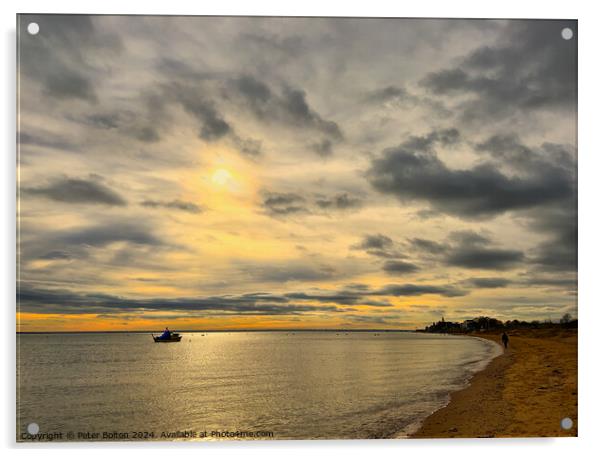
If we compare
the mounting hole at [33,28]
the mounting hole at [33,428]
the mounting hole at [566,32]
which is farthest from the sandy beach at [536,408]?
the mounting hole at [33,28]

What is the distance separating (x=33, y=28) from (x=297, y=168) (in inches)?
149

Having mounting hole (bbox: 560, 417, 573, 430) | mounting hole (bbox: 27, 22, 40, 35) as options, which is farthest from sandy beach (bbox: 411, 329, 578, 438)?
mounting hole (bbox: 27, 22, 40, 35)

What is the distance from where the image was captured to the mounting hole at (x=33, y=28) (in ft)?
21.2

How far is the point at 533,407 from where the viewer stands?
6.96 metres

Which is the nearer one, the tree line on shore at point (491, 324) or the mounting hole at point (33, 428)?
the mounting hole at point (33, 428)

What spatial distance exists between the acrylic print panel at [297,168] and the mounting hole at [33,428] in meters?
0.01

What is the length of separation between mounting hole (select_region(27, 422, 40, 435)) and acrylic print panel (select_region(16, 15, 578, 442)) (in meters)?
0.01

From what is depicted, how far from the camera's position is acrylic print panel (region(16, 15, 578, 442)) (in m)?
6.48

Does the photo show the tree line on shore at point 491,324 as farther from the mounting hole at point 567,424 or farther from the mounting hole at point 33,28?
the mounting hole at point 33,28

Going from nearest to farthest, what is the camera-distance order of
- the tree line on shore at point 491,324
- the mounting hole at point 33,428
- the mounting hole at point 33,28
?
1. the mounting hole at point 33,428
2. the mounting hole at point 33,28
3. the tree line on shore at point 491,324

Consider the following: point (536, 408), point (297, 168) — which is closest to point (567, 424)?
point (536, 408)

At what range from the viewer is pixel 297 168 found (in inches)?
272

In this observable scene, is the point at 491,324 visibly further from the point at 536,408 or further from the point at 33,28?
the point at 33,28

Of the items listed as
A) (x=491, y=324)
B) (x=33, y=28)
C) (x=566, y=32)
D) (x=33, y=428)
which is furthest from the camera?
(x=491, y=324)
